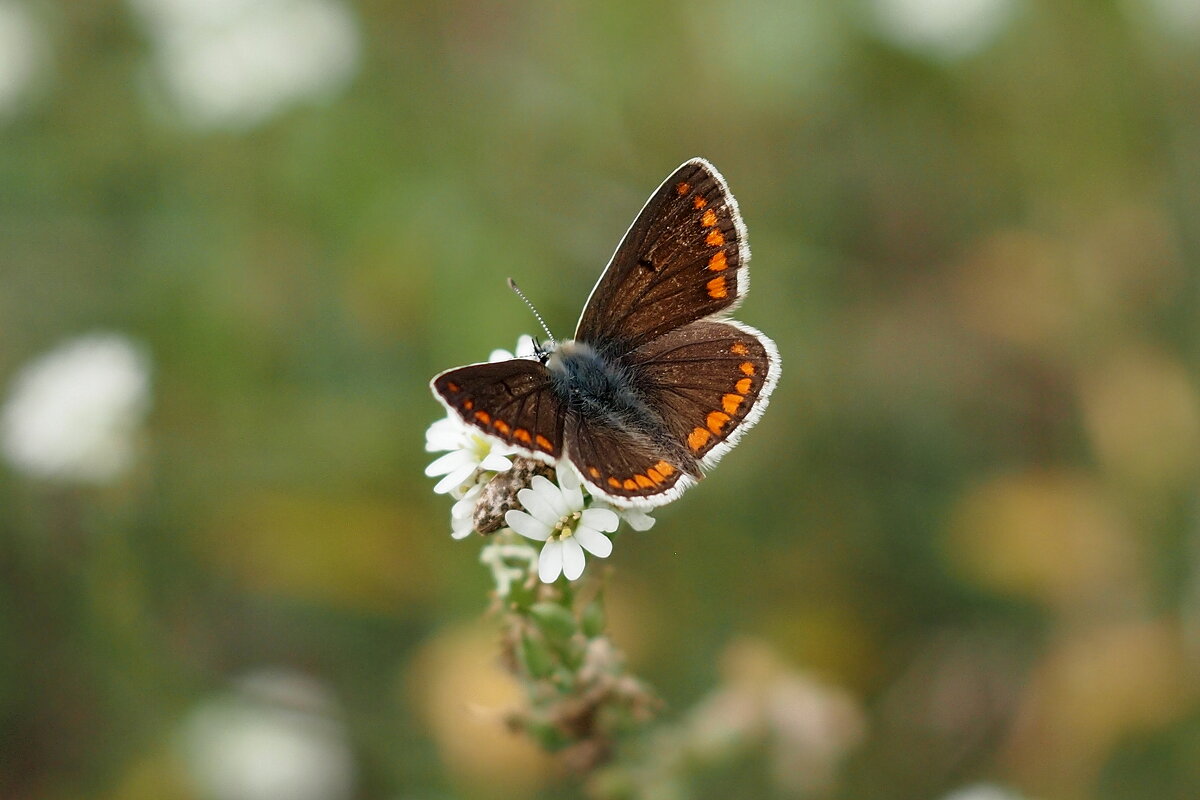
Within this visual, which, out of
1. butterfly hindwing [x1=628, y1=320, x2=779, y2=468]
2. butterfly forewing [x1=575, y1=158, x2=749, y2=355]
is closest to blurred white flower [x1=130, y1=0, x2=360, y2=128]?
butterfly forewing [x1=575, y1=158, x2=749, y2=355]

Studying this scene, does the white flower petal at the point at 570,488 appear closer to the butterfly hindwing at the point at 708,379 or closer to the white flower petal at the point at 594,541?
the white flower petal at the point at 594,541

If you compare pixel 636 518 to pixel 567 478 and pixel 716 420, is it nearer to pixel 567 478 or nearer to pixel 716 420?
pixel 567 478

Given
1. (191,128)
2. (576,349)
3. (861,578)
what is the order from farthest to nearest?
(191,128) → (861,578) → (576,349)

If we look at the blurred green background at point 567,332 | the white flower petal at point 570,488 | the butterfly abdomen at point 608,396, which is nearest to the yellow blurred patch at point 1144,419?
the blurred green background at point 567,332

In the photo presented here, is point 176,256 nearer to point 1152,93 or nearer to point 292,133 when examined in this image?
point 292,133

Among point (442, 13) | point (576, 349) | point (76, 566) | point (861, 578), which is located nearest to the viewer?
point (576, 349)

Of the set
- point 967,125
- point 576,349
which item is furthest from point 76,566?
point 967,125
